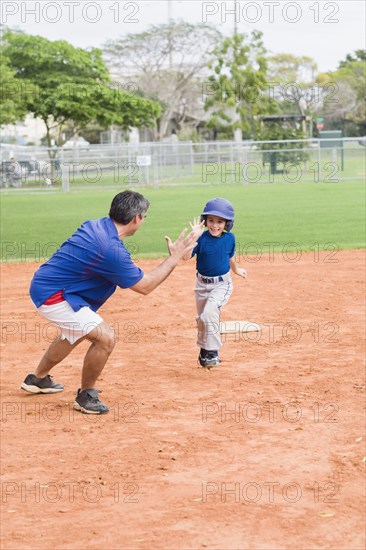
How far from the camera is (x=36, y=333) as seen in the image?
10461mm

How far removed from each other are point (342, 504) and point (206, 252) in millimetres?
3644

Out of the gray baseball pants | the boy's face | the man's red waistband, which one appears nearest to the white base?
the gray baseball pants

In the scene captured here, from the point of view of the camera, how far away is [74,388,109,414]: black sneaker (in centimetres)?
734

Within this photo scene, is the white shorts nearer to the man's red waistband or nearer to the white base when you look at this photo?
the man's red waistband

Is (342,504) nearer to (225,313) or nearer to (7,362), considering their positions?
(7,362)

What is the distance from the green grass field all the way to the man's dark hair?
8721 mm

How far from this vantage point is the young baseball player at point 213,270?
334 inches

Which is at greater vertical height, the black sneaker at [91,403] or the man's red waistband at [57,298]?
the man's red waistband at [57,298]

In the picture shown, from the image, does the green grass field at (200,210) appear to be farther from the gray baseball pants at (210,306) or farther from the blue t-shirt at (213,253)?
the blue t-shirt at (213,253)

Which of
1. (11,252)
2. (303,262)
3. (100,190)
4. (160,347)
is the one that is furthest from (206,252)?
(100,190)

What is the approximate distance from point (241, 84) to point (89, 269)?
4749 cm

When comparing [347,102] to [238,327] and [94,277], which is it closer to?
[238,327]

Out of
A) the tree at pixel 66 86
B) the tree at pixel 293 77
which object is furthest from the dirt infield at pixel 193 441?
the tree at pixel 293 77

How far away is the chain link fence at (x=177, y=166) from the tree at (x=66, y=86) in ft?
27.9
